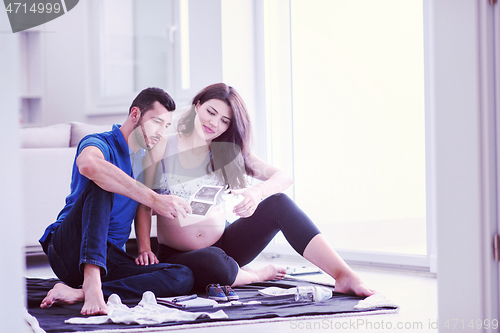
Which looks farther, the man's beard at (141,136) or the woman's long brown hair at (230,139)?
the woman's long brown hair at (230,139)

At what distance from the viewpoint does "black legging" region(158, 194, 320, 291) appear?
170 cm

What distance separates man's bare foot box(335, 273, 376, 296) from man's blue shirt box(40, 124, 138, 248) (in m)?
0.73

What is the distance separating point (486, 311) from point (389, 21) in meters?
1.69

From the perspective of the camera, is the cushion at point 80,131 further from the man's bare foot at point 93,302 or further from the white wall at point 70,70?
the white wall at point 70,70

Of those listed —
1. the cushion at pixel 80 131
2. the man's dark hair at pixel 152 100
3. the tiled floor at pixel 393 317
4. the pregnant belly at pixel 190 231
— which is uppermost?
the man's dark hair at pixel 152 100

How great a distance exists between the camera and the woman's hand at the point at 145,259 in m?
1.70

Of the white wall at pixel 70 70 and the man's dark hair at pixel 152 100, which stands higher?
the white wall at pixel 70 70

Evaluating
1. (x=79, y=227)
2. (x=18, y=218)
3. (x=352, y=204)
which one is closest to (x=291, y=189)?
(x=352, y=204)

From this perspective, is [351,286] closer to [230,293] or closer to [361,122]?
[230,293]

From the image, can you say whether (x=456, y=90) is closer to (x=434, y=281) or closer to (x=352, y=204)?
(x=434, y=281)

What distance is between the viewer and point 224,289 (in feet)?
5.54

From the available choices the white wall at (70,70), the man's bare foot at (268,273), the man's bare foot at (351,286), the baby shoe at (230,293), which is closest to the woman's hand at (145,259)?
the baby shoe at (230,293)

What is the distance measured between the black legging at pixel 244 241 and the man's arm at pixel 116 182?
21 cm

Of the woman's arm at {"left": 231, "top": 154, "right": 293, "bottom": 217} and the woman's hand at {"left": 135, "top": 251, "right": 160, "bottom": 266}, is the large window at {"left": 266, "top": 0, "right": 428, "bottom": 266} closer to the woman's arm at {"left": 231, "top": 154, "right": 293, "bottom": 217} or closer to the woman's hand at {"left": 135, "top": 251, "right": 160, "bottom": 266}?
the woman's arm at {"left": 231, "top": 154, "right": 293, "bottom": 217}
